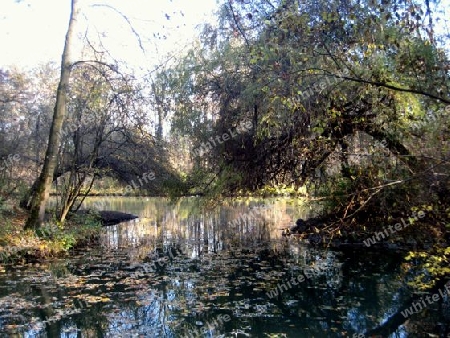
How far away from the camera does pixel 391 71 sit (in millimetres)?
5973

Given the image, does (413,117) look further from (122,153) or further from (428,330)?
(122,153)

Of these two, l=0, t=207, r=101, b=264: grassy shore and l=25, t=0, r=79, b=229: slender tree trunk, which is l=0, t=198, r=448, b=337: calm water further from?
l=25, t=0, r=79, b=229: slender tree trunk

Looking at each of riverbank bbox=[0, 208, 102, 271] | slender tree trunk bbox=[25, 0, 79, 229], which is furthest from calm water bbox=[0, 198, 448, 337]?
slender tree trunk bbox=[25, 0, 79, 229]

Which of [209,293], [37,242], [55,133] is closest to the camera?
[209,293]

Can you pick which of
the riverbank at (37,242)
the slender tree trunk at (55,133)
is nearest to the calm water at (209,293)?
the riverbank at (37,242)

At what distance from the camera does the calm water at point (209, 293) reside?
631cm

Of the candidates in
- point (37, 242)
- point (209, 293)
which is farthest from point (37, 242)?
point (209, 293)

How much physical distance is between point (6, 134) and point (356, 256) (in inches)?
543

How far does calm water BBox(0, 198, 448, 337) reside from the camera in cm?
631

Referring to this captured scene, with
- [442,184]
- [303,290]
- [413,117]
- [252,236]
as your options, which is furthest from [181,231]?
[442,184]

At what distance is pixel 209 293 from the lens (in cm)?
812

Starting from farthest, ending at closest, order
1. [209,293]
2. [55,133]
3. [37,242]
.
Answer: [55,133] < [37,242] < [209,293]

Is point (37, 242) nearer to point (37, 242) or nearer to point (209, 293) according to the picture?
point (37, 242)

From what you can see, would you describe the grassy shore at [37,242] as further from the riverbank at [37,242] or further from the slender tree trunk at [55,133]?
the slender tree trunk at [55,133]
